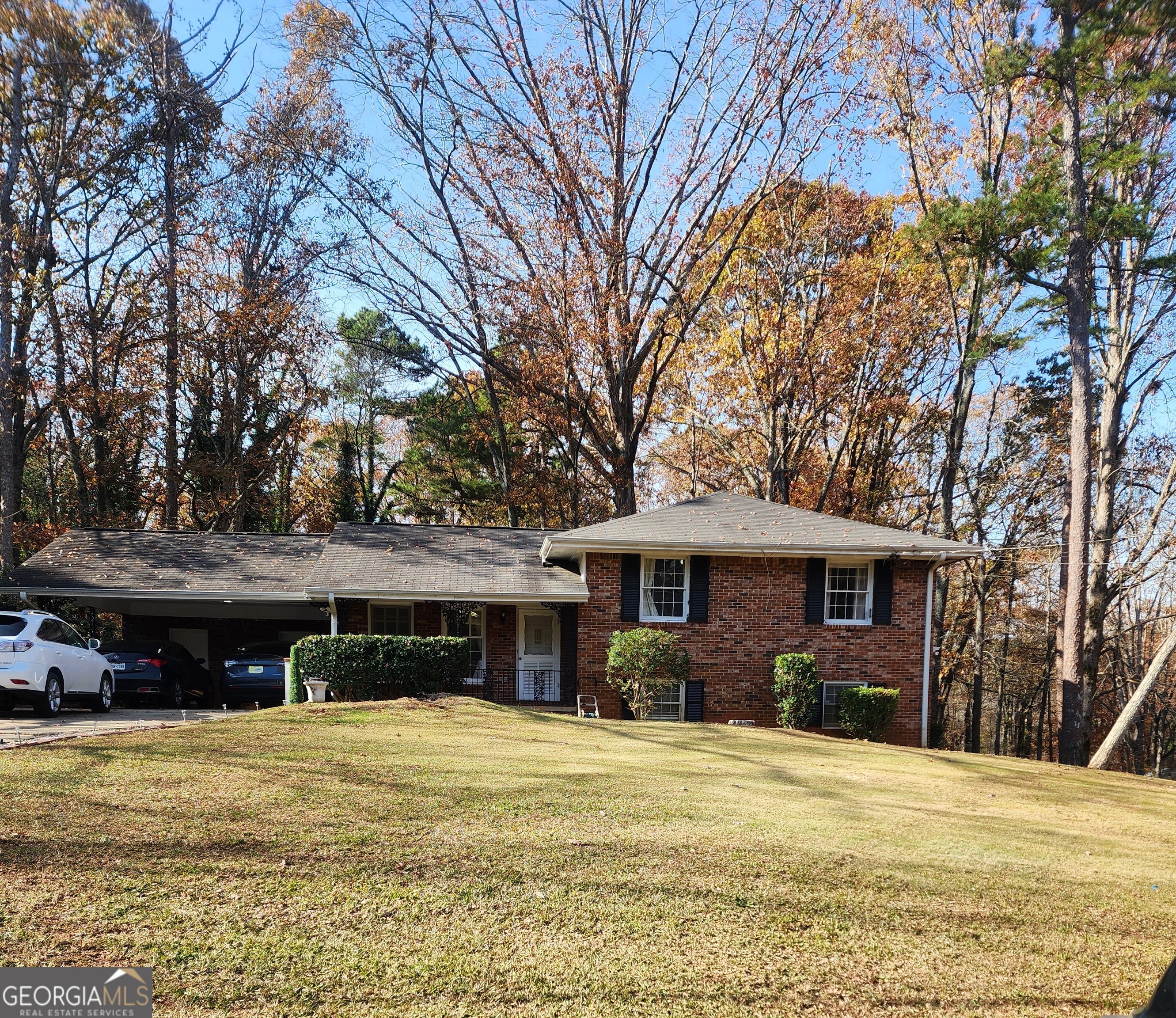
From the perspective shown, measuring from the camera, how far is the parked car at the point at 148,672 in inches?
602

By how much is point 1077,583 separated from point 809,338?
1121 cm

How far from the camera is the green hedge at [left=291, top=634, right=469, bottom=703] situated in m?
14.7

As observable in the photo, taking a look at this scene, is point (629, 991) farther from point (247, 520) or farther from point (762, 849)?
point (247, 520)

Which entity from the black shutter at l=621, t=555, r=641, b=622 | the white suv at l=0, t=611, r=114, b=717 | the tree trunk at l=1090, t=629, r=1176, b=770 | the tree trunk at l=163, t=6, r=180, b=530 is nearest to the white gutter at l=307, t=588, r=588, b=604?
the black shutter at l=621, t=555, r=641, b=622

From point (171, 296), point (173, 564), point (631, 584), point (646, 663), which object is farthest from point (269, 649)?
point (171, 296)

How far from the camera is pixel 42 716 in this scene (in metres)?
12.3

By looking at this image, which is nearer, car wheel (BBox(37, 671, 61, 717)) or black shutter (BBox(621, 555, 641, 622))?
car wheel (BBox(37, 671, 61, 717))

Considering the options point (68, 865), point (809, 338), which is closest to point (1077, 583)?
point (809, 338)

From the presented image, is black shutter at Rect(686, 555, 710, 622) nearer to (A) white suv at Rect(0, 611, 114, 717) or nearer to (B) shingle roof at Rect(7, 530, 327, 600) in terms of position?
(B) shingle roof at Rect(7, 530, 327, 600)

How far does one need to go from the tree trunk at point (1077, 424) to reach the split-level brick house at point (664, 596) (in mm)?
2809

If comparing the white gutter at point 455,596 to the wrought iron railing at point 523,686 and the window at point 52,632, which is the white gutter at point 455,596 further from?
the window at point 52,632

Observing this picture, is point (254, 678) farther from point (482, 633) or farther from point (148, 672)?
point (482, 633)

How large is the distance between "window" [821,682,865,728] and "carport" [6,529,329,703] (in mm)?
10948

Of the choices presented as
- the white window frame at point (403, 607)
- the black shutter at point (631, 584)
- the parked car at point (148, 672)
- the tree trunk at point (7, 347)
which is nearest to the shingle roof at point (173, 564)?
the parked car at point (148, 672)
